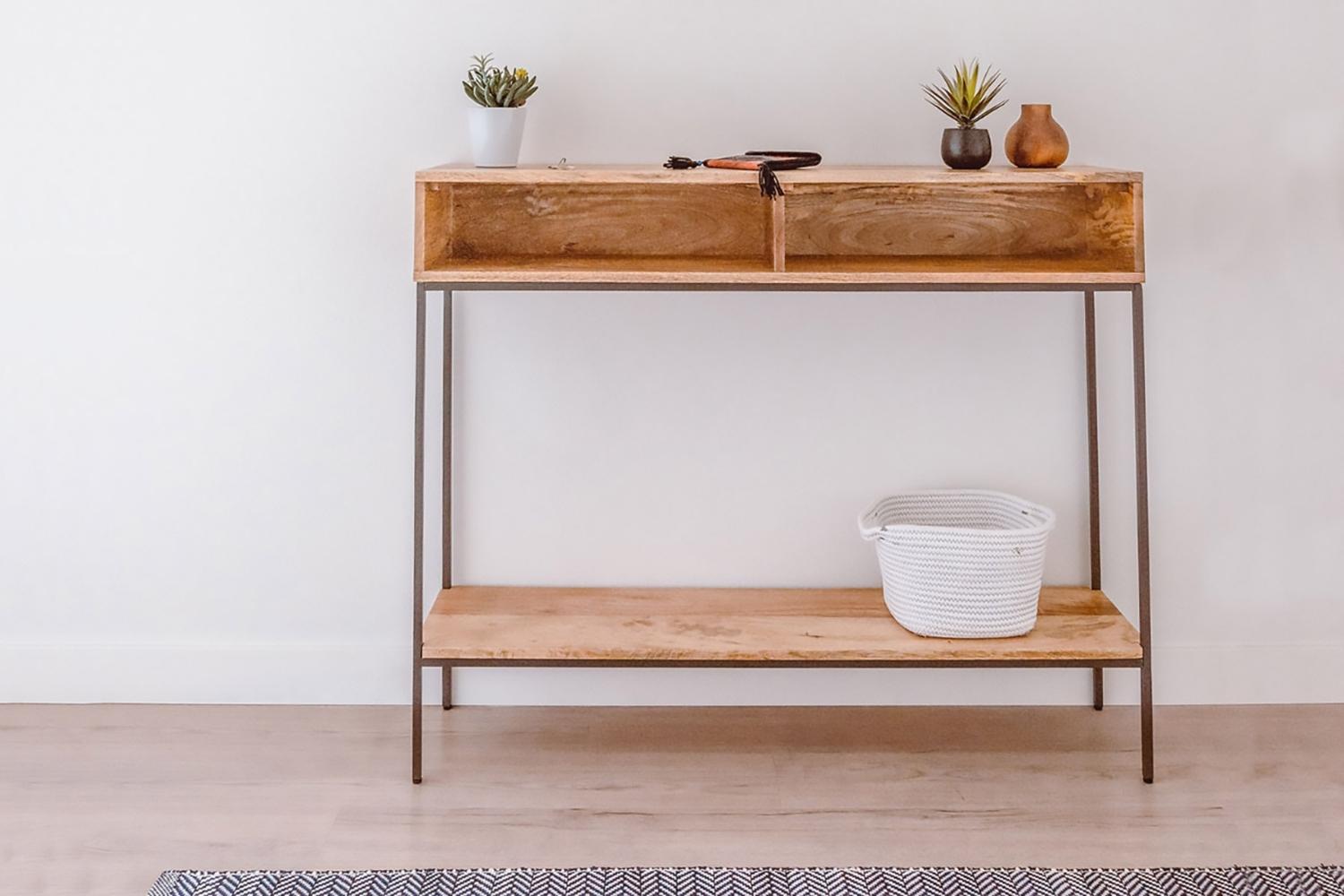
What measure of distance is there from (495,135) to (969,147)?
813 millimetres

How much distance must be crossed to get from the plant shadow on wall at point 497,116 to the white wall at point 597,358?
0.17 meters

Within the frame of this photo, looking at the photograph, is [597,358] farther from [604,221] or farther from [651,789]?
[651,789]

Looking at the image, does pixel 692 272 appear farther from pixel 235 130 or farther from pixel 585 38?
pixel 235 130

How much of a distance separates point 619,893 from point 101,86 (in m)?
1.74

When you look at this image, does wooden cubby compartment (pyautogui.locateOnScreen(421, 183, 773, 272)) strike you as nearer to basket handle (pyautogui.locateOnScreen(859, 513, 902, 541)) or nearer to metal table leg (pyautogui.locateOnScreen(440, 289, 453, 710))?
metal table leg (pyautogui.locateOnScreen(440, 289, 453, 710))

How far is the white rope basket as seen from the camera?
6.52ft

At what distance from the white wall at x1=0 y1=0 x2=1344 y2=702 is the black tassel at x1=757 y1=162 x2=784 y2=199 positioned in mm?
384

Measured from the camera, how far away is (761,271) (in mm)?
1932

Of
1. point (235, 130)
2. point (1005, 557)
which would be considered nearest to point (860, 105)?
point (1005, 557)

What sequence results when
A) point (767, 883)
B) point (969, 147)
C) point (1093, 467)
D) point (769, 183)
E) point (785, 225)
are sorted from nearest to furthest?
point (767, 883) → point (769, 183) → point (969, 147) → point (785, 225) → point (1093, 467)

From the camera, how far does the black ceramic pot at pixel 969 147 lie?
2010 millimetres

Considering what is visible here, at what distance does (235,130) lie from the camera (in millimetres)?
2260

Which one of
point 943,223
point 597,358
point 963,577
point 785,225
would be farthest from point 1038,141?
point 597,358

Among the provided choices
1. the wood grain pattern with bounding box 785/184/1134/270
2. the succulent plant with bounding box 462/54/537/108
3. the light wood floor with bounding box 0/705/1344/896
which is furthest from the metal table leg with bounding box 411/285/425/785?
the wood grain pattern with bounding box 785/184/1134/270
